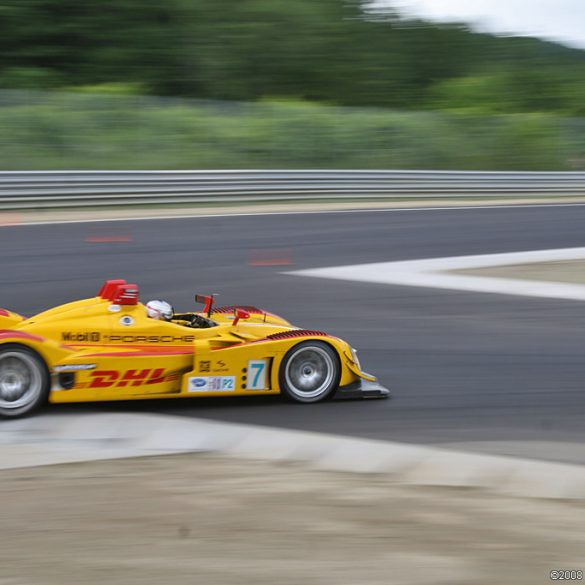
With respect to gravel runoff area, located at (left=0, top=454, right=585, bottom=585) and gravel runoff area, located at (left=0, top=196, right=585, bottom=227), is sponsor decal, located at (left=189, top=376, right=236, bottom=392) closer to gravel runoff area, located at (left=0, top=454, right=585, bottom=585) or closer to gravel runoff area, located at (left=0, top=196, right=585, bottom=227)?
gravel runoff area, located at (left=0, top=454, right=585, bottom=585)

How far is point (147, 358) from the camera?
665 cm

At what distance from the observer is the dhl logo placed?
6.60 m

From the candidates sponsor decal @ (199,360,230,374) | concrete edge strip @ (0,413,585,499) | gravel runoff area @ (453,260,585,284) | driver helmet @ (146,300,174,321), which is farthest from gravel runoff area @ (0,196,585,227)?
concrete edge strip @ (0,413,585,499)

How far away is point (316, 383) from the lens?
7.09 metres

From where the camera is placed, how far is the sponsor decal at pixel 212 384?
6.75 m

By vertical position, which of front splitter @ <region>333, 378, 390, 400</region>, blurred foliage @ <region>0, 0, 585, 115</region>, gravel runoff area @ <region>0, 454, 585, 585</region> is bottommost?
gravel runoff area @ <region>0, 454, 585, 585</region>

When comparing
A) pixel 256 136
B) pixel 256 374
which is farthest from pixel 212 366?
pixel 256 136

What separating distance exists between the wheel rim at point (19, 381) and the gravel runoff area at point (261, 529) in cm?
99

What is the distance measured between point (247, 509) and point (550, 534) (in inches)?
59.9

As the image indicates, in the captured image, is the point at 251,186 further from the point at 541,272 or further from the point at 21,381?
the point at 21,381

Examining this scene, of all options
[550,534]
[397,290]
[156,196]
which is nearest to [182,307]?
[397,290]

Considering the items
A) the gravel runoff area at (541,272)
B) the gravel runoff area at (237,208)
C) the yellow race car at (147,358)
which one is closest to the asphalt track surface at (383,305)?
the yellow race car at (147,358)

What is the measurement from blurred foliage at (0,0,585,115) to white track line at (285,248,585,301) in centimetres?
1945

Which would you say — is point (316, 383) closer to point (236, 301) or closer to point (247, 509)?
point (247, 509)
